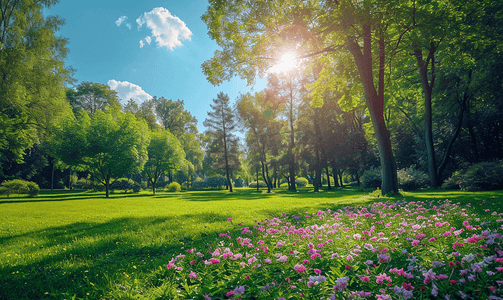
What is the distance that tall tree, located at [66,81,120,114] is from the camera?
40.3 metres

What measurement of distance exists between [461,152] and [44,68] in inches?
1520

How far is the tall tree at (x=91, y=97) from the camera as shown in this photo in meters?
40.3

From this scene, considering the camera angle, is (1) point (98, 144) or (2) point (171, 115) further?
(2) point (171, 115)

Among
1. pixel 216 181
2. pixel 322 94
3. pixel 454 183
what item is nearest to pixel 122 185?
pixel 216 181

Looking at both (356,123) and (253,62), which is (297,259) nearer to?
(253,62)

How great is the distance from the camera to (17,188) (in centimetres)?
2419

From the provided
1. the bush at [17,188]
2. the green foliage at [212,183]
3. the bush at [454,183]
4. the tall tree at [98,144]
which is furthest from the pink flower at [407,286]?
the green foliage at [212,183]

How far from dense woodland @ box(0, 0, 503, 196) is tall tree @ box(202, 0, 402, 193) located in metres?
0.06

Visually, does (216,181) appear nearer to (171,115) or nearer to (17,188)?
(171,115)

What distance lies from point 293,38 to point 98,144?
874 inches

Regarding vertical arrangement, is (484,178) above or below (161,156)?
below

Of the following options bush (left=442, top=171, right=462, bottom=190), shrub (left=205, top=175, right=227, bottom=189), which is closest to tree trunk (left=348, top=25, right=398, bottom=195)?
bush (left=442, top=171, right=462, bottom=190)

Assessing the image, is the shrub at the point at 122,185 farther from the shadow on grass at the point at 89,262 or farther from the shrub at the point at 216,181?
the shadow on grass at the point at 89,262

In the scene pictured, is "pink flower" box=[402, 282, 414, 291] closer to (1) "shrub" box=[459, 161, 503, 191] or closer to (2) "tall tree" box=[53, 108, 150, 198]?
(1) "shrub" box=[459, 161, 503, 191]
